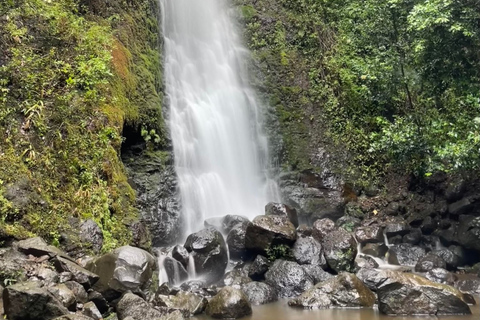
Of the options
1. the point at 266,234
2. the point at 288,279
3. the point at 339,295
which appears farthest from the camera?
the point at 266,234

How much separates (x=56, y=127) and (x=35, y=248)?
322cm

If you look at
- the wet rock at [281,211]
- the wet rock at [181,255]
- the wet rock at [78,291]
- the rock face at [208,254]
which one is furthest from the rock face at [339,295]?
the wet rock at [78,291]

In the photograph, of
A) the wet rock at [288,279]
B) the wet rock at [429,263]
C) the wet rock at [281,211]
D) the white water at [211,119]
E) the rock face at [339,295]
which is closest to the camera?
the rock face at [339,295]

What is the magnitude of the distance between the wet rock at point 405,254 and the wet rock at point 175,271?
5896 mm

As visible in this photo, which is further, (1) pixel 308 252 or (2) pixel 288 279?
(1) pixel 308 252

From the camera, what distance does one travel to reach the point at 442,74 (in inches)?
504

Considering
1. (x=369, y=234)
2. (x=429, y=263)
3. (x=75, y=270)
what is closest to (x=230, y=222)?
(x=369, y=234)

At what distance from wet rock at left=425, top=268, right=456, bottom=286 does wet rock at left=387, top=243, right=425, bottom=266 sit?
1.44 metres

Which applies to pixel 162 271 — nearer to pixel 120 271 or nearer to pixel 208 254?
pixel 208 254

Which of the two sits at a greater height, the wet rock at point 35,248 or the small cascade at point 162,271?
the wet rock at point 35,248

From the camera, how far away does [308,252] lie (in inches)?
431

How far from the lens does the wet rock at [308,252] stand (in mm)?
10797

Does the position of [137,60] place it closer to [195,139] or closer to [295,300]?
[195,139]

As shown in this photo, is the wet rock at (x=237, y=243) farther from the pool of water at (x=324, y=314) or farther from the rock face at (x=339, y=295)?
the pool of water at (x=324, y=314)
